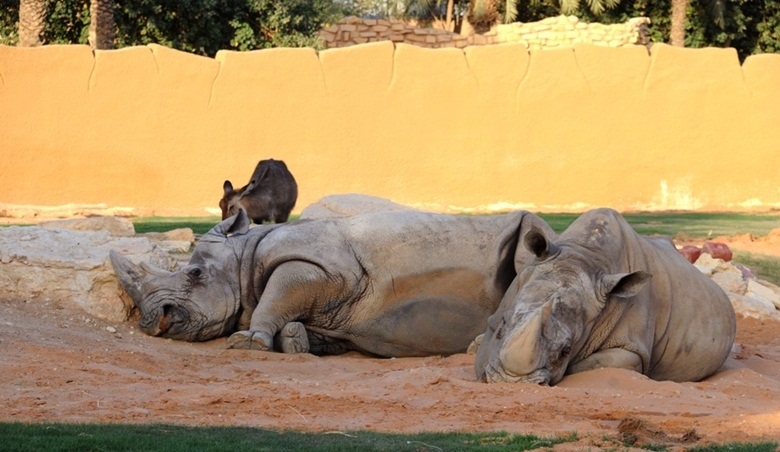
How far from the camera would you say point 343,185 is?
Answer: 24828 mm

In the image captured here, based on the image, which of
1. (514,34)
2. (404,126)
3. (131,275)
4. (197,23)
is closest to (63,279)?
(131,275)

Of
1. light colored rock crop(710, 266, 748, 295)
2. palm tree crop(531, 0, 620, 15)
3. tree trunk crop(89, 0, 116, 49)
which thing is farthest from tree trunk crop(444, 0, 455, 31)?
light colored rock crop(710, 266, 748, 295)

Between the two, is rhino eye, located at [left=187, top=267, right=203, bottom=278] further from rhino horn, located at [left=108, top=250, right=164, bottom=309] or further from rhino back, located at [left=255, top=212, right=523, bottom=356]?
rhino back, located at [left=255, top=212, right=523, bottom=356]

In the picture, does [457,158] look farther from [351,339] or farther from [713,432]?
[713,432]

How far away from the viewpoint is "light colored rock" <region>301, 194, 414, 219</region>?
15328 mm

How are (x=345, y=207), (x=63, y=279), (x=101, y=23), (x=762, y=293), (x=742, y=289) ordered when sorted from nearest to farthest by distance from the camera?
(x=63, y=279), (x=742, y=289), (x=762, y=293), (x=345, y=207), (x=101, y=23)

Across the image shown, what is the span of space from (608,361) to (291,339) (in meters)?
2.62

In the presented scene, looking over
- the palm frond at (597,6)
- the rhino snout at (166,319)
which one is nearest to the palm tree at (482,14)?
the palm frond at (597,6)

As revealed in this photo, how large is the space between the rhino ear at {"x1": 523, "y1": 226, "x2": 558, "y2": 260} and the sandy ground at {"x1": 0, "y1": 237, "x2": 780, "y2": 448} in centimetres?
83

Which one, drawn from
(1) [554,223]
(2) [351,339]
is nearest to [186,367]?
(2) [351,339]

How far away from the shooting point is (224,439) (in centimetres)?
573

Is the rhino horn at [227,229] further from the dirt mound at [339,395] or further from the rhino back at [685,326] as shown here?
the rhino back at [685,326]

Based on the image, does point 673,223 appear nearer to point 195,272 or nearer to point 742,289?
point 742,289

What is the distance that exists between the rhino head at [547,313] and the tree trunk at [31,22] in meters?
20.6
